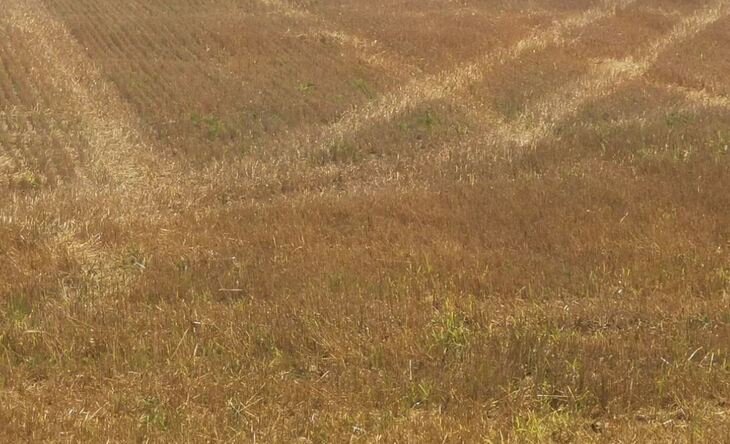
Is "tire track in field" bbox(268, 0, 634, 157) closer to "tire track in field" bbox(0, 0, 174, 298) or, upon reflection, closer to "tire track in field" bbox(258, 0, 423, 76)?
"tire track in field" bbox(258, 0, 423, 76)

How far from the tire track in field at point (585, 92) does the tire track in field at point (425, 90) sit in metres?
2.25

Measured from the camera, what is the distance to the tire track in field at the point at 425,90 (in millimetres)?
16984

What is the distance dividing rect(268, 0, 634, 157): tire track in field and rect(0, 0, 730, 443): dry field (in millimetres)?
119

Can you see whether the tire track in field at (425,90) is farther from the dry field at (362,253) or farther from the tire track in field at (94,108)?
the tire track in field at (94,108)

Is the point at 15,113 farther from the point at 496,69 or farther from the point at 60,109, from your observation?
the point at 496,69

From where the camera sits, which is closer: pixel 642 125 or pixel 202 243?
pixel 202 243

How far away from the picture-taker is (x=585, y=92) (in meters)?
20.2

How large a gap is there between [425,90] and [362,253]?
12472 millimetres

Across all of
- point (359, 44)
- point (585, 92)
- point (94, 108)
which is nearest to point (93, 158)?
point (94, 108)

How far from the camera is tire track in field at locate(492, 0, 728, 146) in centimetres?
1712

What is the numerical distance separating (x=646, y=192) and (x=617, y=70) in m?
13.3

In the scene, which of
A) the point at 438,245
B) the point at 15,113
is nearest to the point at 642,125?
the point at 438,245

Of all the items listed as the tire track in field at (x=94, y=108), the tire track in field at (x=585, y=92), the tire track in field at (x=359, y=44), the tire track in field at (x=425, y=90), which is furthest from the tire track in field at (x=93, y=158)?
the tire track in field at (x=359, y=44)

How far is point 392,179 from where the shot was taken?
1323 cm
